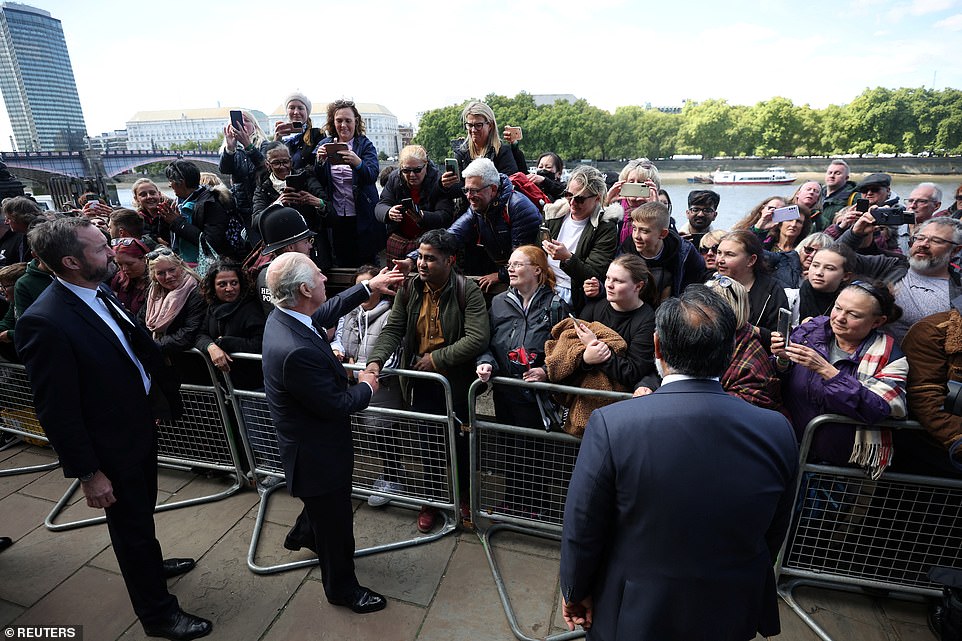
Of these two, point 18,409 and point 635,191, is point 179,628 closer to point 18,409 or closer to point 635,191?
point 18,409

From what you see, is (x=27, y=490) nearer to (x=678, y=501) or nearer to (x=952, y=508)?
(x=678, y=501)

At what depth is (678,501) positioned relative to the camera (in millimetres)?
1358

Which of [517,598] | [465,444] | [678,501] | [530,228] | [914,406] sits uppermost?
[530,228]

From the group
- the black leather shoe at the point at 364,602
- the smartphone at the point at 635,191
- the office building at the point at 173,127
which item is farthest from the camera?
the office building at the point at 173,127

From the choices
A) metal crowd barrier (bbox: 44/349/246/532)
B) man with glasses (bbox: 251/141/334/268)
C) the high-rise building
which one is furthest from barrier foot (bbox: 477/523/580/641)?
the high-rise building

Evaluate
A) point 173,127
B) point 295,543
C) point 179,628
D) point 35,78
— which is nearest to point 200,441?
point 295,543

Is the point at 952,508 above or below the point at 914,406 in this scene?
below

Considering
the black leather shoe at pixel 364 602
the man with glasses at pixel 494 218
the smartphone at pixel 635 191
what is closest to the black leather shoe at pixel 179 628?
the black leather shoe at pixel 364 602

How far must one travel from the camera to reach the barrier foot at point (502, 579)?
2529 mm

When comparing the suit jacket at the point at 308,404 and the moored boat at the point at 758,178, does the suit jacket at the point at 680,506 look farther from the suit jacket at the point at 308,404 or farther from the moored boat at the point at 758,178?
the moored boat at the point at 758,178

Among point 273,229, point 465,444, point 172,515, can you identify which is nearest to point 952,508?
point 465,444

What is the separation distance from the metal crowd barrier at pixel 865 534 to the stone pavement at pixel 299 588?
17 centimetres

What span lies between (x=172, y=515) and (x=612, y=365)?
3.55 metres

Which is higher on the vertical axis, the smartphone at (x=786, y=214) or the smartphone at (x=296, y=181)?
the smartphone at (x=296, y=181)
